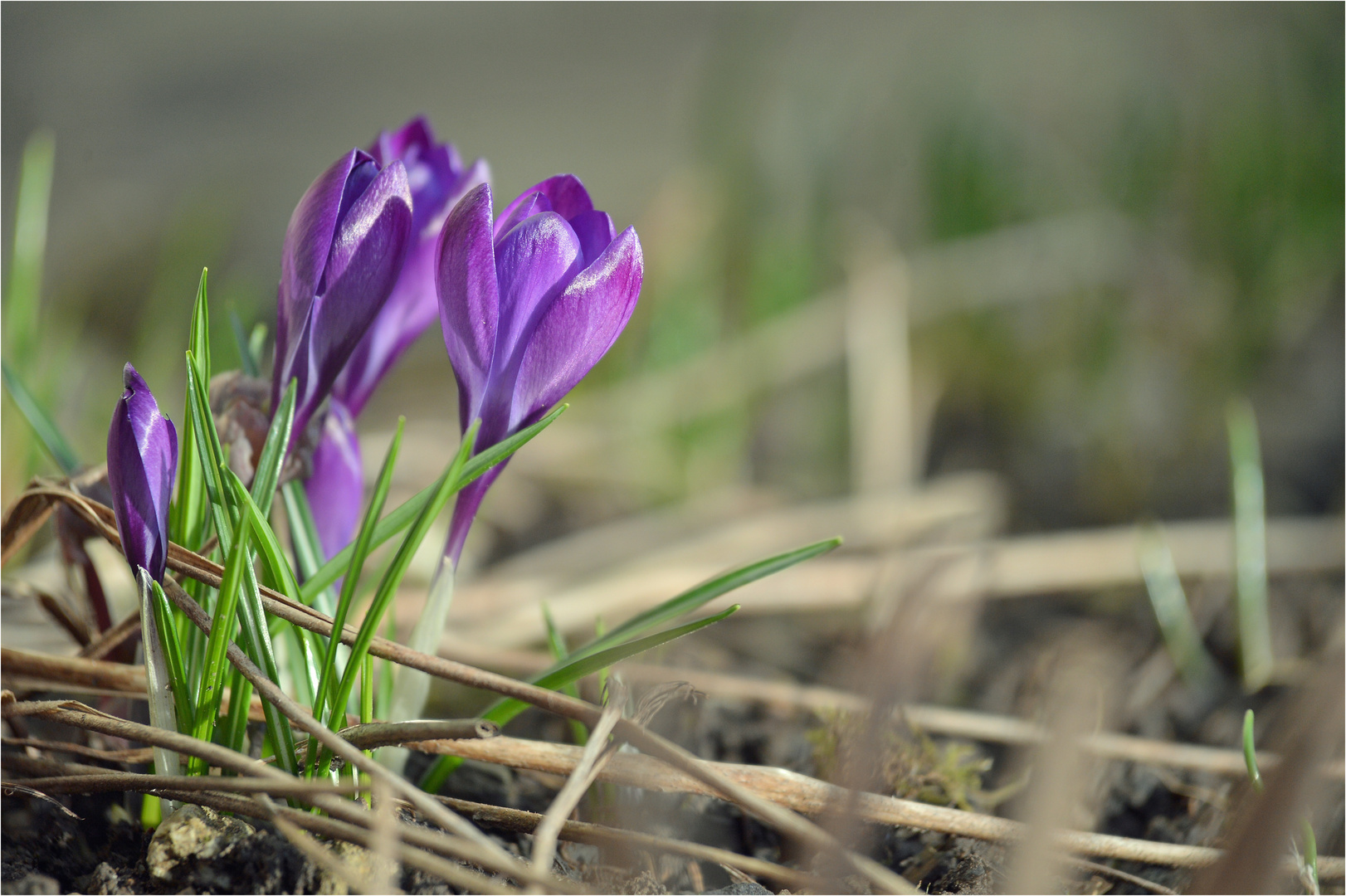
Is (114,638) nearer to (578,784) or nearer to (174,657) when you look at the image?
(174,657)

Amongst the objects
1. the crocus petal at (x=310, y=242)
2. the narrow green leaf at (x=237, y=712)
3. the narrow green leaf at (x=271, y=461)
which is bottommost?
the narrow green leaf at (x=237, y=712)

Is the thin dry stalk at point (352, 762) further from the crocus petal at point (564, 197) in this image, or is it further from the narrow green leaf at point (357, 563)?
the crocus petal at point (564, 197)

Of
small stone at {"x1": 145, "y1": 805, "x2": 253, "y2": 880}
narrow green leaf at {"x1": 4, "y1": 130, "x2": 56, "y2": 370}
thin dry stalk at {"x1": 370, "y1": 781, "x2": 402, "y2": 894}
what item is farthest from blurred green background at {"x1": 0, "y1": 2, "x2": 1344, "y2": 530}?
thin dry stalk at {"x1": 370, "y1": 781, "x2": 402, "y2": 894}

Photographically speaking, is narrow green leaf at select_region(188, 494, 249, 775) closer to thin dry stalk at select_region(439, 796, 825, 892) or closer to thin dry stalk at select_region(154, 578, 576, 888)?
thin dry stalk at select_region(154, 578, 576, 888)

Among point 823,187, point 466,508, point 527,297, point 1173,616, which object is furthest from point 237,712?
point 823,187

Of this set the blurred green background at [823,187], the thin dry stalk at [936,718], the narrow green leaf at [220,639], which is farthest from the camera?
the blurred green background at [823,187]

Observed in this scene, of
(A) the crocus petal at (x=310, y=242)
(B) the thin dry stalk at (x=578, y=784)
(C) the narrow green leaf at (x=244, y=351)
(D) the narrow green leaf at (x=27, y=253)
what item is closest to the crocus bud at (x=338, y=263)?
(A) the crocus petal at (x=310, y=242)

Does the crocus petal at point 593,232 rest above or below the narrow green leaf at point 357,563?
A: above
